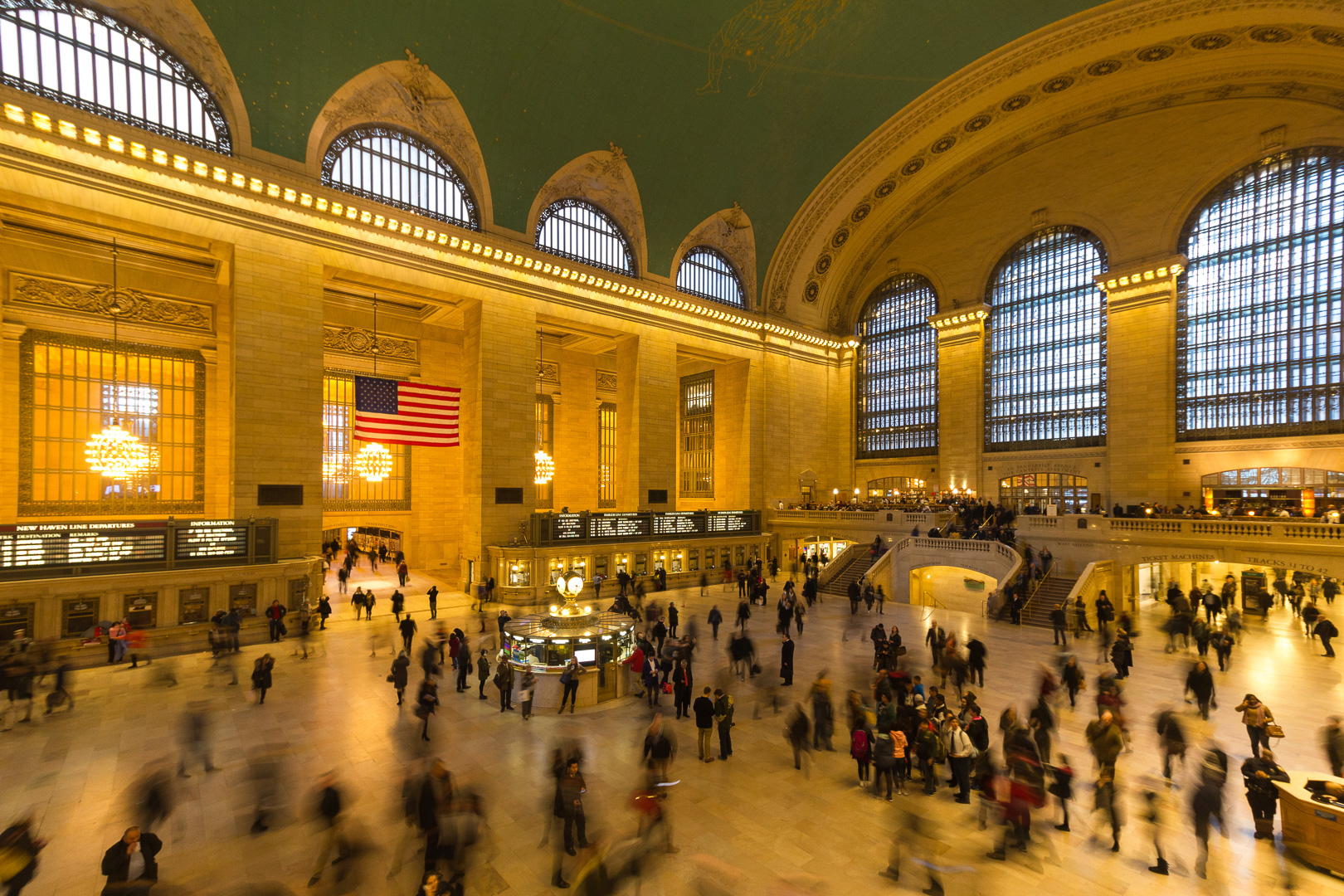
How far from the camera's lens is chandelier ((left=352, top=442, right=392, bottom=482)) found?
19250mm

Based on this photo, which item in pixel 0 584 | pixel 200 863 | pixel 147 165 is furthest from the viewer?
pixel 147 165

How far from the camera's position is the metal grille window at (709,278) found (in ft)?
91.4

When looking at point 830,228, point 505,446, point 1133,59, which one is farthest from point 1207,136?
point 505,446

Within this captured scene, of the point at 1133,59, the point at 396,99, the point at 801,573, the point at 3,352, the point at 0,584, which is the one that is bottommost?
the point at 801,573

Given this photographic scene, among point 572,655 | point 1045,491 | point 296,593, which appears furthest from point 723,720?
point 1045,491

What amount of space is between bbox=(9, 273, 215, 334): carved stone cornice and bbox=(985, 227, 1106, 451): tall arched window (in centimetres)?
3378

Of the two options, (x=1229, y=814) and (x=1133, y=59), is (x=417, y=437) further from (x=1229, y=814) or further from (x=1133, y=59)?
(x=1133, y=59)

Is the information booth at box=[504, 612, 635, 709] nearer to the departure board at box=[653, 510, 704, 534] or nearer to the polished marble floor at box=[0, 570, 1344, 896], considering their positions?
the polished marble floor at box=[0, 570, 1344, 896]

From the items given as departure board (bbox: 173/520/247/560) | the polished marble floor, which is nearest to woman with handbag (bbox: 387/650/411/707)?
the polished marble floor

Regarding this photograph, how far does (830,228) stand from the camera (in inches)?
1209

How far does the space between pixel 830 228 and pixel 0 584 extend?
31.6 meters

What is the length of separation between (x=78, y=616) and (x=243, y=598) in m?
2.92

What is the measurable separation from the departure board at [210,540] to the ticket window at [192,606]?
78cm

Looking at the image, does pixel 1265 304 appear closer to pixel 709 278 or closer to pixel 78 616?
pixel 709 278
